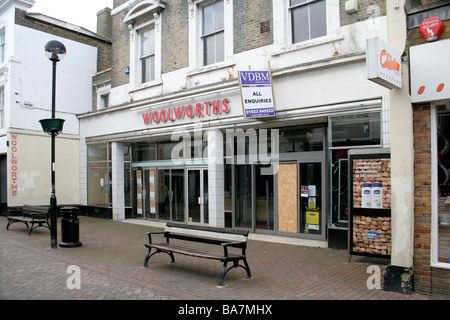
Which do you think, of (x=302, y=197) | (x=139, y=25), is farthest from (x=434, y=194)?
(x=139, y=25)

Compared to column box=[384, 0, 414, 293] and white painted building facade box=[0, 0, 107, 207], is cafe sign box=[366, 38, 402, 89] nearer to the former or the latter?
column box=[384, 0, 414, 293]

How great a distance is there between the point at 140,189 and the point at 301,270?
9.56 metres

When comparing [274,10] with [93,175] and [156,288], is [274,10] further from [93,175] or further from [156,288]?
[93,175]

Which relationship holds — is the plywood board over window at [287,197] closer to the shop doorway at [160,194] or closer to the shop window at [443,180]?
the shop doorway at [160,194]

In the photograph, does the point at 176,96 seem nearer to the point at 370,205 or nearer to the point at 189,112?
the point at 189,112

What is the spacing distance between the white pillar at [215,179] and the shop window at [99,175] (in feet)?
18.8

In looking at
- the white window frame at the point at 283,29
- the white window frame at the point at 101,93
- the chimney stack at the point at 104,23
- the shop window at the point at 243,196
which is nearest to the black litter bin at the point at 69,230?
the shop window at the point at 243,196

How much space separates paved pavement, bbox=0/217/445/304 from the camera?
5.54m

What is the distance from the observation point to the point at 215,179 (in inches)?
456

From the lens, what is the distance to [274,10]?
10.0 m

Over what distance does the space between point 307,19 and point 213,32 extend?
10.9 ft

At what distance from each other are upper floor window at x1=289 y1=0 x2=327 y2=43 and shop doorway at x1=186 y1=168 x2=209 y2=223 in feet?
17.1

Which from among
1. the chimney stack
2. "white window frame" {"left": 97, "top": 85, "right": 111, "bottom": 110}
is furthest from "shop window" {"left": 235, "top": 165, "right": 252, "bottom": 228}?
the chimney stack

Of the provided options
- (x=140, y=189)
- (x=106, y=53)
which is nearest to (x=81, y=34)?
(x=106, y=53)
